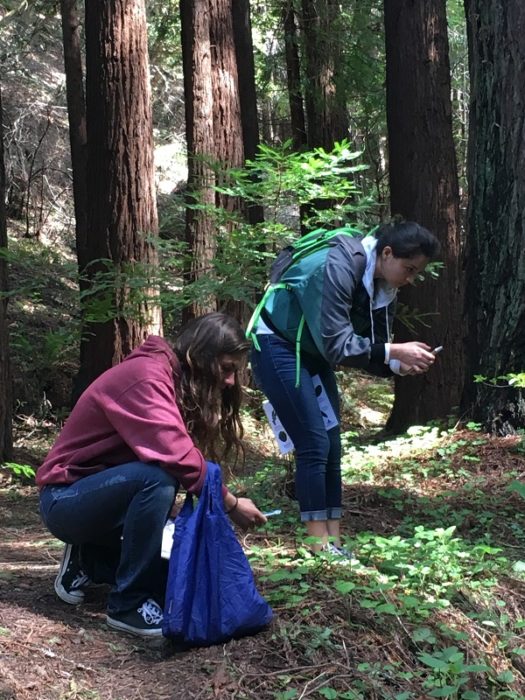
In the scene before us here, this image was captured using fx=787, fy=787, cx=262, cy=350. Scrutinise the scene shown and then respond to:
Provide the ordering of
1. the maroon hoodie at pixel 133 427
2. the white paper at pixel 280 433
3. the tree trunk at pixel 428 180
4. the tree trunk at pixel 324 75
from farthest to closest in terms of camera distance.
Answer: the tree trunk at pixel 324 75 → the tree trunk at pixel 428 180 → the white paper at pixel 280 433 → the maroon hoodie at pixel 133 427

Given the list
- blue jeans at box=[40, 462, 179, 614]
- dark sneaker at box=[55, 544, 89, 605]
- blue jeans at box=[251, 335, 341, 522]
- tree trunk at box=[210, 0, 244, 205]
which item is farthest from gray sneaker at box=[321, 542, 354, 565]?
tree trunk at box=[210, 0, 244, 205]

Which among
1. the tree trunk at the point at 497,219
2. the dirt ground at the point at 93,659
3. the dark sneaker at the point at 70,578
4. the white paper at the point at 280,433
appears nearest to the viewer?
the dirt ground at the point at 93,659

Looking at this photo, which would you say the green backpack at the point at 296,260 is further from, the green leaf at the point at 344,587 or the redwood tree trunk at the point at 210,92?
the redwood tree trunk at the point at 210,92

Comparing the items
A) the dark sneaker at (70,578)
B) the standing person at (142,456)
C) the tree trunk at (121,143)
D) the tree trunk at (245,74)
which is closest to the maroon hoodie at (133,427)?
the standing person at (142,456)

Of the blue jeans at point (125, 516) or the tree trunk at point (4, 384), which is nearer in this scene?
the blue jeans at point (125, 516)

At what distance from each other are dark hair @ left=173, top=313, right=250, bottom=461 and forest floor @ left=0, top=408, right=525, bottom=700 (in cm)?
74

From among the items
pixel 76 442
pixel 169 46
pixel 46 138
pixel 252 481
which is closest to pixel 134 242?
pixel 252 481

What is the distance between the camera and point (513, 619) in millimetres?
3256

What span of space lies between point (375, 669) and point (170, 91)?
19093mm

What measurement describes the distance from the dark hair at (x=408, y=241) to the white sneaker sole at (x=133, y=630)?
1.95 meters

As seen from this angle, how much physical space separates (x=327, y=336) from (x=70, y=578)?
1.52 m

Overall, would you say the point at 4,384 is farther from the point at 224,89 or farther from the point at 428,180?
the point at 224,89

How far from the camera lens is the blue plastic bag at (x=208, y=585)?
2.76 m

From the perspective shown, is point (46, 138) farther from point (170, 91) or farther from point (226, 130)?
point (226, 130)
